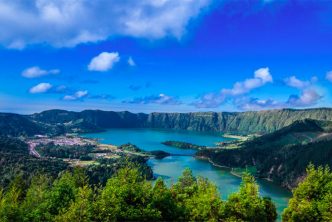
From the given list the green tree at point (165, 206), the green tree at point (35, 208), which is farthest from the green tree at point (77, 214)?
the green tree at point (165, 206)

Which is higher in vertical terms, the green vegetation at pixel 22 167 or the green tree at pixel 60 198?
the green tree at pixel 60 198

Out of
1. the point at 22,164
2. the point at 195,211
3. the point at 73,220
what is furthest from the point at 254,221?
the point at 22,164

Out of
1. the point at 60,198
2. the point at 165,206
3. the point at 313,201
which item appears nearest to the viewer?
the point at 165,206

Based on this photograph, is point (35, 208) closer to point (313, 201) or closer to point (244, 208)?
point (244, 208)

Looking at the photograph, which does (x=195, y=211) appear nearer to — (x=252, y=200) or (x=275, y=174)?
(x=252, y=200)

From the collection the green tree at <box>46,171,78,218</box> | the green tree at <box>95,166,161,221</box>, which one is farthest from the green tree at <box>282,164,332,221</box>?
the green tree at <box>46,171,78,218</box>

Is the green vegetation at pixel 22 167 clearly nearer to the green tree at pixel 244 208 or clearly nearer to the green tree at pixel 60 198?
the green tree at pixel 60 198

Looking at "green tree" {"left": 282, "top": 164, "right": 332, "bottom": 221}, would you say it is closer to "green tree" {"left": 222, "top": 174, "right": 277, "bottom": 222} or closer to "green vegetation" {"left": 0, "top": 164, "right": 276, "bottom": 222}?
"green vegetation" {"left": 0, "top": 164, "right": 276, "bottom": 222}

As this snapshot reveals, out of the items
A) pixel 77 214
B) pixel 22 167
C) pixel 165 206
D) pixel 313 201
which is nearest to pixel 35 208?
pixel 77 214

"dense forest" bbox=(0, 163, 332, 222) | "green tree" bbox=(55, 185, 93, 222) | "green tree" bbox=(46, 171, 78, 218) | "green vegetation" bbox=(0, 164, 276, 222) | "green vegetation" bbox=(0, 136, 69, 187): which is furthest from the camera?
"green vegetation" bbox=(0, 136, 69, 187)
